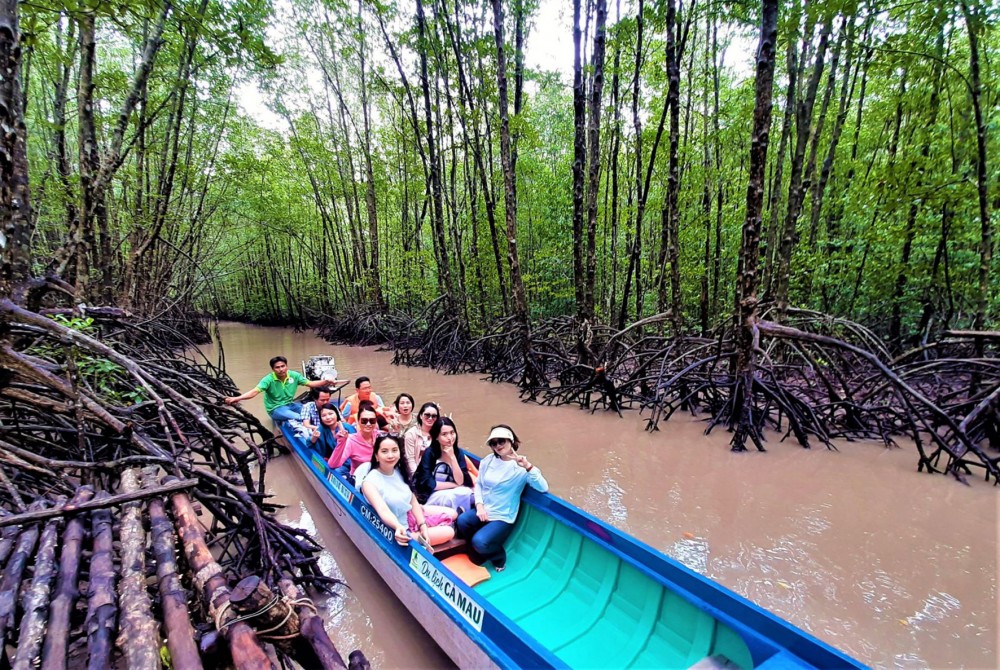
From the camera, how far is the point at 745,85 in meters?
10.4

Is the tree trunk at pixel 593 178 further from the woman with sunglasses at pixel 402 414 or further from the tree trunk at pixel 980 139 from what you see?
the tree trunk at pixel 980 139

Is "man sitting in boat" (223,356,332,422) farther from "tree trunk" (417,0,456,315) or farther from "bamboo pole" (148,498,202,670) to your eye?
"tree trunk" (417,0,456,315)

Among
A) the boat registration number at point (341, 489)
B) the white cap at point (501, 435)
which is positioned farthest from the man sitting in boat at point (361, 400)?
the white cap at point (501, 435)

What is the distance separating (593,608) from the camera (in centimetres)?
297

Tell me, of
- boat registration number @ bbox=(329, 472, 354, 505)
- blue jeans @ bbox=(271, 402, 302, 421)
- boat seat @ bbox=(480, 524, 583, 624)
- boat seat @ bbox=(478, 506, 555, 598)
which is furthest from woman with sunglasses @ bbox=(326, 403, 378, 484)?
blue jeans @ bbox=(271, 402, 302, 421)

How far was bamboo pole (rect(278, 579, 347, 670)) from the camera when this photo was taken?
1436 mm

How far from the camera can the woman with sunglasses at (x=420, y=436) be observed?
4191 millimetres

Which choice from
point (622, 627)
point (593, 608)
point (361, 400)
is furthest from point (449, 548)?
point (361, 400)

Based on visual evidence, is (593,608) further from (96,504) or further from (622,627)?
(96,504)

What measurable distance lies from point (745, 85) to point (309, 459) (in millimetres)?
11877

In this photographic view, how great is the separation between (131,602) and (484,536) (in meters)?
2.30

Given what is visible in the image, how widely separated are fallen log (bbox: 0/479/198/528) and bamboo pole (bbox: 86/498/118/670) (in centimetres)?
10

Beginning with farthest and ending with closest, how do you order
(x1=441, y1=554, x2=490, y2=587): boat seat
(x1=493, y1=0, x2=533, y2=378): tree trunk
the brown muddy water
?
(x1=493, y1=0, x2=533, y2=378): tree trunk
(x1=441, y1=554, x2=490, y2=587): boat seat
the brown muddy water

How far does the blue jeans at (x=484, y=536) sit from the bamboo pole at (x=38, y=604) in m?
2.41
